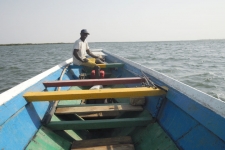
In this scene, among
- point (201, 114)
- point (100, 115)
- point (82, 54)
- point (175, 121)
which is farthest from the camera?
point (82, 54)

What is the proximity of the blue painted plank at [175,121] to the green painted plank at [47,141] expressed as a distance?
1327 mm

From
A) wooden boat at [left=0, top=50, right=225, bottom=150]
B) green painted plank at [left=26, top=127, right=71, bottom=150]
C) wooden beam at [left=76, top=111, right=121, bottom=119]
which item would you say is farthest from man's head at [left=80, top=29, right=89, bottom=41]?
green painted plank at [left=26, top=127, right=71, bottom=150]

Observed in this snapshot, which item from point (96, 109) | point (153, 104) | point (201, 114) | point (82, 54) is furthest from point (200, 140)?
point (82, 54)

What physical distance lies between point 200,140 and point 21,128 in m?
1.87

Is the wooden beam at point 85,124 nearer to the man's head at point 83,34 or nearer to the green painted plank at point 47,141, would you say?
the green painted plank at point 47,141

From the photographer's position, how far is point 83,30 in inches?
214

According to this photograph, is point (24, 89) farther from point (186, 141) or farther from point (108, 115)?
point (186, 141)

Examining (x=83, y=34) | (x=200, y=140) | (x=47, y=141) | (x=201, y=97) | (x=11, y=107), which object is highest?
(x=83, y=34)

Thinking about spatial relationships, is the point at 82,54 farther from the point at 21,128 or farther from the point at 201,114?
the point at 201,114

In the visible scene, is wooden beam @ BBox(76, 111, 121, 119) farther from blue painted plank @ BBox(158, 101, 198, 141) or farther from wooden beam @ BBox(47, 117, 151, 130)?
blue painted plank @ BBox(158, 101, 198, 141)

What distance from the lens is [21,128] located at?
2025 mm

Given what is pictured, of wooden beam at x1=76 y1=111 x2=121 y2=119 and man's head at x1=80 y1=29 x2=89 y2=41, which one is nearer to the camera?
wooden beam at x1=76 y1=111 x2=121 y2=119

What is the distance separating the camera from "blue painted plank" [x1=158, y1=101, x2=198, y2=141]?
1.97 meters

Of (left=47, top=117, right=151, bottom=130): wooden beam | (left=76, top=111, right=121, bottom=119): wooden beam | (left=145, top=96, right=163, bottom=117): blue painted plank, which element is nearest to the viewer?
(left=47, top=117, right=151, bottom=130): wooden beam
